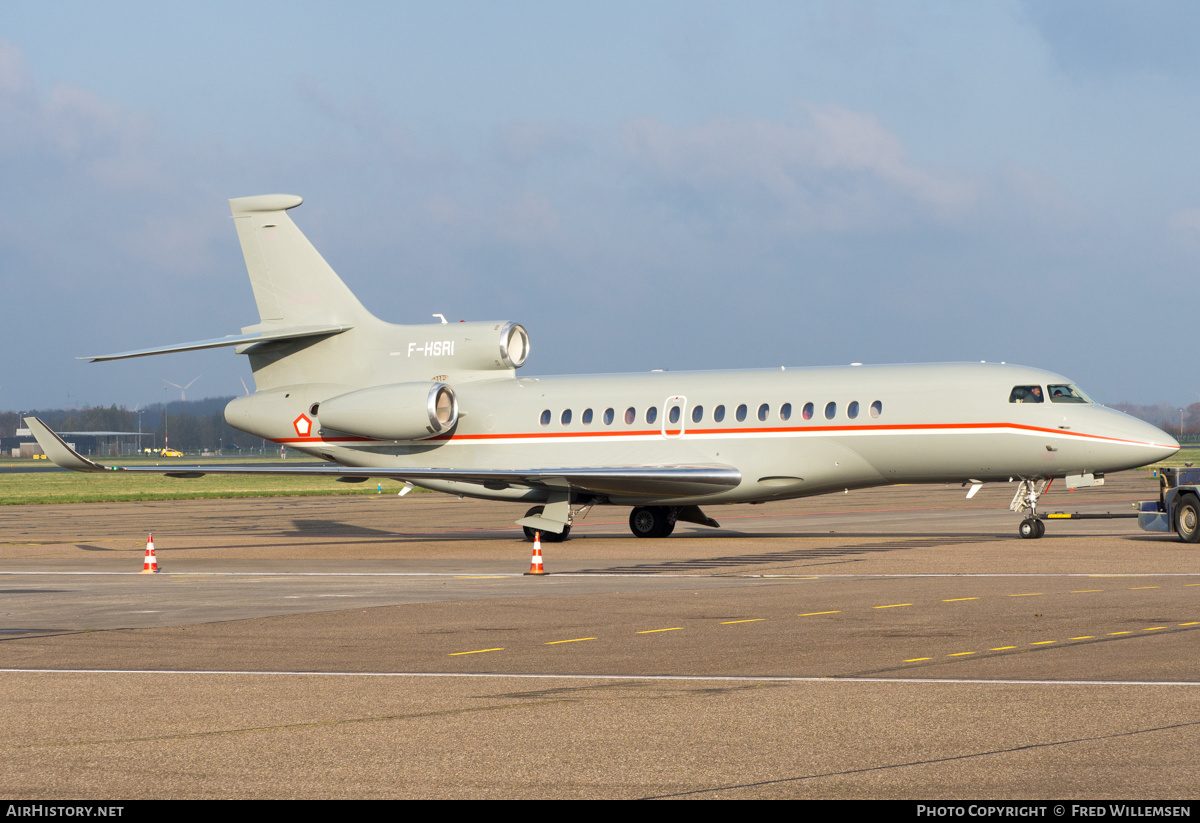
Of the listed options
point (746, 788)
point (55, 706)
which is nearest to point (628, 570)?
point (55, 706)

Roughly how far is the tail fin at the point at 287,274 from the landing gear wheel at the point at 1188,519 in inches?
763

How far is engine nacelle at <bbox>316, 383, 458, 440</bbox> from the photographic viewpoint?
30.2 metres

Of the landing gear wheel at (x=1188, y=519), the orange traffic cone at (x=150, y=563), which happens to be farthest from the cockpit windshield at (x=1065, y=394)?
the orange traffic cone at (x=150, y=563)

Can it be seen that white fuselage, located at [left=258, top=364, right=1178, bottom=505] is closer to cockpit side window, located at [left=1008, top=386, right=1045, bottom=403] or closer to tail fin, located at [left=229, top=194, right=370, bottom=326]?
cockpit side window, located at [left=1008, top=386, right=1045, bottom=403]

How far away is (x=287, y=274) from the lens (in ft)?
105

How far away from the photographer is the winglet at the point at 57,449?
24.9 metres

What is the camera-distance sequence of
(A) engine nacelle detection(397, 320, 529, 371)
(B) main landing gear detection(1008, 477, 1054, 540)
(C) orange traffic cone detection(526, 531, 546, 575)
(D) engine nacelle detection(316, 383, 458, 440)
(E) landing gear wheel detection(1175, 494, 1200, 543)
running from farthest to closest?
(A) engine nacelle detection(397, 320, 529, 371) → (D) engine nacelle detection(316, 383, 458, 440) → (B) main landing gear detection(1008, 477, 1054, 540) → (E) landing gear wheel detection(1175, 494, 1200, 543) → (C) orange traffic cone detection(526, 531, 546, 575)

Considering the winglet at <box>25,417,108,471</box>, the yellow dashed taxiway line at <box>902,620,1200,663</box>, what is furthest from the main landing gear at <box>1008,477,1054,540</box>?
the winglet at <box>25,417,108,471</box>

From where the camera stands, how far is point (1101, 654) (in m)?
11.7

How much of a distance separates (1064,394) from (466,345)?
1410 centimetres

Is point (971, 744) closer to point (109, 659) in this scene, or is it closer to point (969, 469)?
point (109, 659)

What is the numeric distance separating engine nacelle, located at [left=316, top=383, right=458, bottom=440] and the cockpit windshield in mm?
13719

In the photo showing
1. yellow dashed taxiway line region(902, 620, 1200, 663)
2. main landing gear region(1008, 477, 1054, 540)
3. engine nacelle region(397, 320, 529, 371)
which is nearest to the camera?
yellow dashed taxiway line region(902, 620, 1200, 663)
